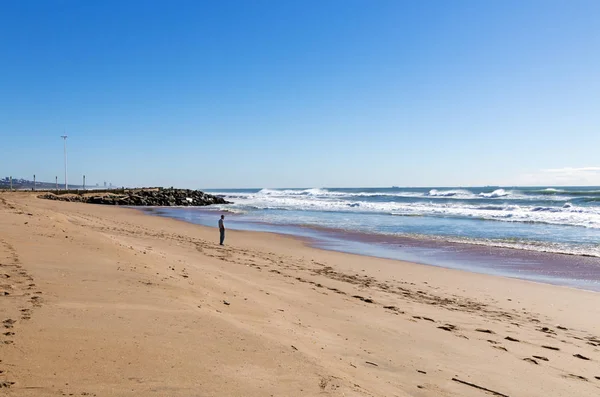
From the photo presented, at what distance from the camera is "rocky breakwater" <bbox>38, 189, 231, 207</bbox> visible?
45469mm

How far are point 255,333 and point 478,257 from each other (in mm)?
12719

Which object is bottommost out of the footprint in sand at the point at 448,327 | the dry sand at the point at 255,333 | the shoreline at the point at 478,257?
the shoreline at the point at 478,257

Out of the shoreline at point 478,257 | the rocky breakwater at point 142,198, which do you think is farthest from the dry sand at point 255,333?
the rocky breakwater at point 142,198

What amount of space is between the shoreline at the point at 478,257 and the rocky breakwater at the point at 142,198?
32234mm

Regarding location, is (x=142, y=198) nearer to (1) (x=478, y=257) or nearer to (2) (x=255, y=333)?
(1) (x=478, y=257)

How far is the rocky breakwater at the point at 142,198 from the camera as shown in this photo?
4547cm

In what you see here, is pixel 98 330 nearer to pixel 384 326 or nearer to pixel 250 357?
pixel 250 357

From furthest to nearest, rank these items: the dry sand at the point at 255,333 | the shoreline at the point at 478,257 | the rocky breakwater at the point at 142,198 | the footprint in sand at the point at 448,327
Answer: the rocky breakwater at the point at 142,198 < the shoreline at the point at 478,257 < the footprint in sand at the point at 448,327 < the dry sand at the point at 255,333

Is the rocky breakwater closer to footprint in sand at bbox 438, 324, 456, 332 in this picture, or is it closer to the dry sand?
the dry sand

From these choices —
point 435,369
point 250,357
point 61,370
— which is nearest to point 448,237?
point 435,369

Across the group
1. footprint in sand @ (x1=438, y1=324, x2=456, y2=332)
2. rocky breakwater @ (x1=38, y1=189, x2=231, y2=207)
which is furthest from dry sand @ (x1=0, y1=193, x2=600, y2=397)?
rocky breakwater @ (x1=38, y1=189, x2=231, y2=207)

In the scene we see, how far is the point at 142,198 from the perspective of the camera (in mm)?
49594

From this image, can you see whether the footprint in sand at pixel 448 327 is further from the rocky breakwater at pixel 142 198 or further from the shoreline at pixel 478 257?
the rocky breakwater at pixel 142 198

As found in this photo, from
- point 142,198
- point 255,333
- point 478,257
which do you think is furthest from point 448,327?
point 142,198
